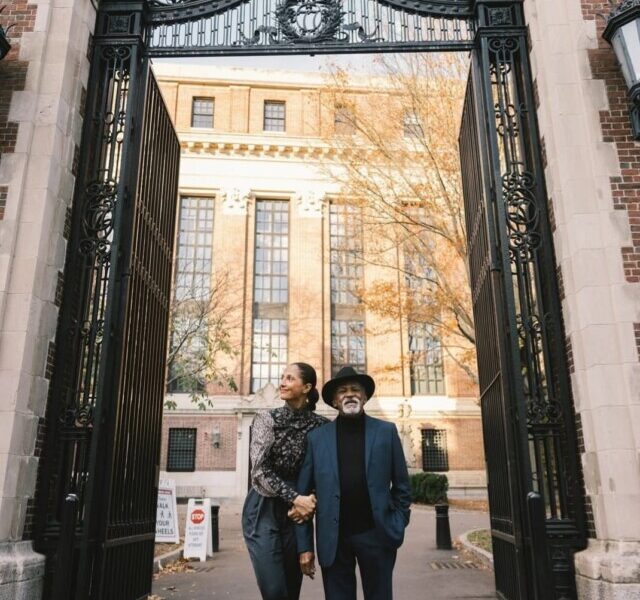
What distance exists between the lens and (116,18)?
25.1 feet

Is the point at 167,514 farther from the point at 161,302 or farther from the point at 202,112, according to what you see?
the point at 202,112

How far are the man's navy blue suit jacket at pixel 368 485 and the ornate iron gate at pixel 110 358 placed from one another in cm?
213

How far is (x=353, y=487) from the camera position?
4.28 meters

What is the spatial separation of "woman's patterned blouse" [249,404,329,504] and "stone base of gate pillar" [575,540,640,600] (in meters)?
2.59

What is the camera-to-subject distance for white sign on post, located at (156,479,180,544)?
518 inches

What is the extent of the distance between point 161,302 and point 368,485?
5.31m

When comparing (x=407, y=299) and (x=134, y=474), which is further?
(x=407, y=299)

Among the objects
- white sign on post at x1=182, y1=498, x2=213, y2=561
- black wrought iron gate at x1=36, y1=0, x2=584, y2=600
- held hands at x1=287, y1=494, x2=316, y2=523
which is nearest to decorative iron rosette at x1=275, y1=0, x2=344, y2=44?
black wrought iron gate at x1=36, y1=0, x2=584, y2=600

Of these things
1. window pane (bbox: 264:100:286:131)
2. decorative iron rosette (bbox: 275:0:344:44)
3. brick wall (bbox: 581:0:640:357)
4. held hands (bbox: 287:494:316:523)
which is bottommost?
held hands (bbox: 287:494:316:523)

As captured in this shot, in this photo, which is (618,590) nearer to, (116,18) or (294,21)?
(294,21)

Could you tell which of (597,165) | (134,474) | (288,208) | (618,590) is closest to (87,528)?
(134,474)

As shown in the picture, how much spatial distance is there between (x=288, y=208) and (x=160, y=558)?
2590 centimetres

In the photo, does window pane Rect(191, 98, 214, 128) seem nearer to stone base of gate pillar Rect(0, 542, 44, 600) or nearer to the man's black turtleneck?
stone base of gate pillar Rect(0, 542, 44, 600)

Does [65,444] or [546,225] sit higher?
[546,225]
